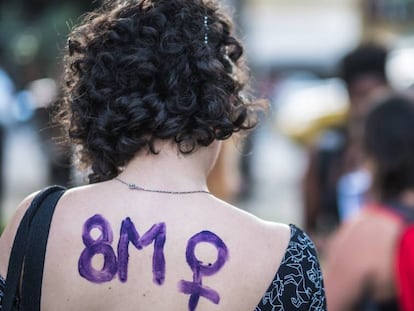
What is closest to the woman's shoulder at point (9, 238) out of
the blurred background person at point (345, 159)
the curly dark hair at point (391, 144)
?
the curly dark hair at point (391, 144)

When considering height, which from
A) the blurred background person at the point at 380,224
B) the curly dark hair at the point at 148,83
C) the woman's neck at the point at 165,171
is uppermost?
the curly dark hair at the point at 148,83

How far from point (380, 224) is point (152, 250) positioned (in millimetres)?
1321

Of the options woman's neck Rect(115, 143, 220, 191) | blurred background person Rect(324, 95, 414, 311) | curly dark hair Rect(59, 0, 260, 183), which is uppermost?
curly dark hair Rect(59, 0, 260, 183)

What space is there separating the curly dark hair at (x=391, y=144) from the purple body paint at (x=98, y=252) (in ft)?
4.87

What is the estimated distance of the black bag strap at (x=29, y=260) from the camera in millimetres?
2316

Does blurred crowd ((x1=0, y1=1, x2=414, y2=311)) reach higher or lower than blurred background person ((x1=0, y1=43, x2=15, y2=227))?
lower

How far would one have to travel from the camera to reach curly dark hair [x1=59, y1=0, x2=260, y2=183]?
7.88 feet

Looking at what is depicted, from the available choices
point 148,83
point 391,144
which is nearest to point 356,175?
point 391,144

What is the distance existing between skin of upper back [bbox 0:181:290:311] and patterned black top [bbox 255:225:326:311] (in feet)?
0.07

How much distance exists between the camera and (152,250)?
2354mm

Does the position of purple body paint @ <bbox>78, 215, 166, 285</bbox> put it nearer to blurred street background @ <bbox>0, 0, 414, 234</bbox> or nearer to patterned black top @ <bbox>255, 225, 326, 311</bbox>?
patterned black top @ <bbox>255, 225, 326, 311</bbox>

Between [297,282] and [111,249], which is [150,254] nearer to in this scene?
[111,249]

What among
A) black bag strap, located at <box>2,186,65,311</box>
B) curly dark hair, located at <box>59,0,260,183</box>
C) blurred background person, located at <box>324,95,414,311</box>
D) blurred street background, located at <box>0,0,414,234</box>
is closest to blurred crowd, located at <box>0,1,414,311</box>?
blurred background person, located at <box>324,95,414,311</box>

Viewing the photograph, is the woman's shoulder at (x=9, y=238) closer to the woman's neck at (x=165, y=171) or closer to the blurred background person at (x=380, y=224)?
the woman's neck at (x=165, y=171)
